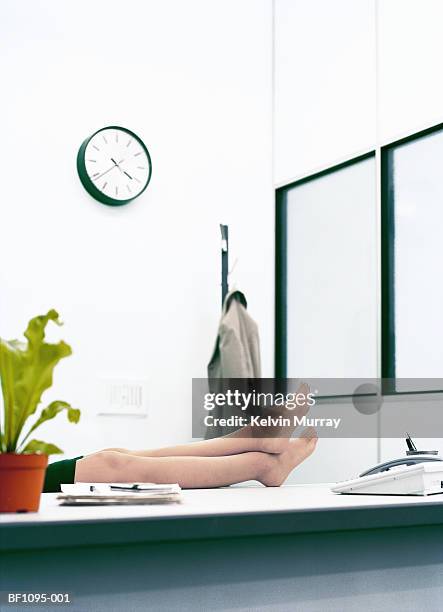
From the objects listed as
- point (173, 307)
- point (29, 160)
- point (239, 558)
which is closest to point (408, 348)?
point (173, 307)

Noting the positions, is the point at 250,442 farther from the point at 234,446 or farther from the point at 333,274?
the point at 333,274

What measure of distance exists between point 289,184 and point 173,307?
32.7 inches

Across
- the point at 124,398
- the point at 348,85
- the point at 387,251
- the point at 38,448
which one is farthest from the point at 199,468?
the point at 348,85

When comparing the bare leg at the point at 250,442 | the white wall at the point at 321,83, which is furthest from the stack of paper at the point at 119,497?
the white wall at the point at 321,83

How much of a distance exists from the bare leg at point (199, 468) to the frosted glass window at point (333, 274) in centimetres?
132

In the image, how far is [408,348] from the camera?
3.15 meters

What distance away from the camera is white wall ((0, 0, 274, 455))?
3.36m

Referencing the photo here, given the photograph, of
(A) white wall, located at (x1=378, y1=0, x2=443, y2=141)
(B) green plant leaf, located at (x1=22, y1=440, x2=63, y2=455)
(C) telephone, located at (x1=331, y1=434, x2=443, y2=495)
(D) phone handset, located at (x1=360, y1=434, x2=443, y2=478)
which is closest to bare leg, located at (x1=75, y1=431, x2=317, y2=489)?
(D) phone handset, located at (x1=360, y1=434, x2=443, y2=478)

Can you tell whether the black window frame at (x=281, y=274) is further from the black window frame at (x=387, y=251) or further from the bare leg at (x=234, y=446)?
the bare leg at (x=234, y=446)

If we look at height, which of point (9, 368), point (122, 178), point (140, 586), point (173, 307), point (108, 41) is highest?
point (108, 41)

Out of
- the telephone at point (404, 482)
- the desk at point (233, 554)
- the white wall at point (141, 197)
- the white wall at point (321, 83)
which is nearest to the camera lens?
the desk at point (233, 554)

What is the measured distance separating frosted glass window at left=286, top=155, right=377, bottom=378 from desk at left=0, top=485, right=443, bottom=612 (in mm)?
2070

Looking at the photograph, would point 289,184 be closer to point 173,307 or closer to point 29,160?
point 173,307

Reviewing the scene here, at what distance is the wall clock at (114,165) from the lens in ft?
11.3
